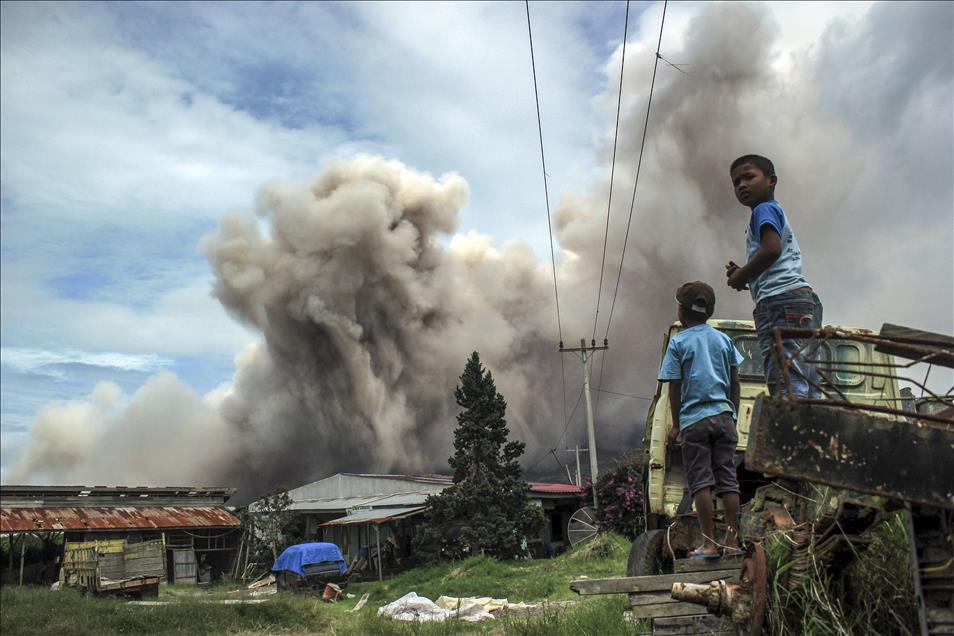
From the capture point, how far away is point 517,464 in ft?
90.7

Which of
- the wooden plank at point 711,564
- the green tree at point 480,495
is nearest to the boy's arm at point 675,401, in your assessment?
the wooden plank at point 711,564

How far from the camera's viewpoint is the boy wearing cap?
3.76 meters

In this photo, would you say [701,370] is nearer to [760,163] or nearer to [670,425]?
[760,163]

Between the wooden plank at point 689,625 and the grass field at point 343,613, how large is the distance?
1508 mm

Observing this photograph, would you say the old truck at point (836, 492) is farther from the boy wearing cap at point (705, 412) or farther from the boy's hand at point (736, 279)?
the boy's hand at point (736, 279)

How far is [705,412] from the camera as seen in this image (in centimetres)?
388

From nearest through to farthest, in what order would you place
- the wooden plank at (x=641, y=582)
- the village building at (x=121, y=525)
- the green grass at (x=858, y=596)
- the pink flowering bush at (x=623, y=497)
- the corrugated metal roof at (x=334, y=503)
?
the green grass at (x=858, y=596), the wooden plank at (x=641, y=582), the pink flowering bush at (x=623, y=497), the village building at (x=121, y=525), the corrugated metal roof at (x=334, y=503)

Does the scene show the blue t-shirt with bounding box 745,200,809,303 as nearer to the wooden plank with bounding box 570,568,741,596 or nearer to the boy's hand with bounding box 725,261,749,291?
the boy's hand with bounding box 725,261,749,291

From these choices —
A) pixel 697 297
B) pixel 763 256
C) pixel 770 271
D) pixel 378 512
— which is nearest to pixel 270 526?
pixel 378 512

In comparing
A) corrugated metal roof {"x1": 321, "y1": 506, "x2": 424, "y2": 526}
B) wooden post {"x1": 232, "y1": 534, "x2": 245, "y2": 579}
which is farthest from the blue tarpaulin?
wooden post {"x1": 232, "y1": 534, "x2": 245, "y2": 579}

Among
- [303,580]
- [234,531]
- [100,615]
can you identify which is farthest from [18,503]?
[100,615]

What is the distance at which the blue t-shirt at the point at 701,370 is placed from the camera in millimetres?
3904

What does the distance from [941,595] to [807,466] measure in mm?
575

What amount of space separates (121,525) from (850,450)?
1340 inches
